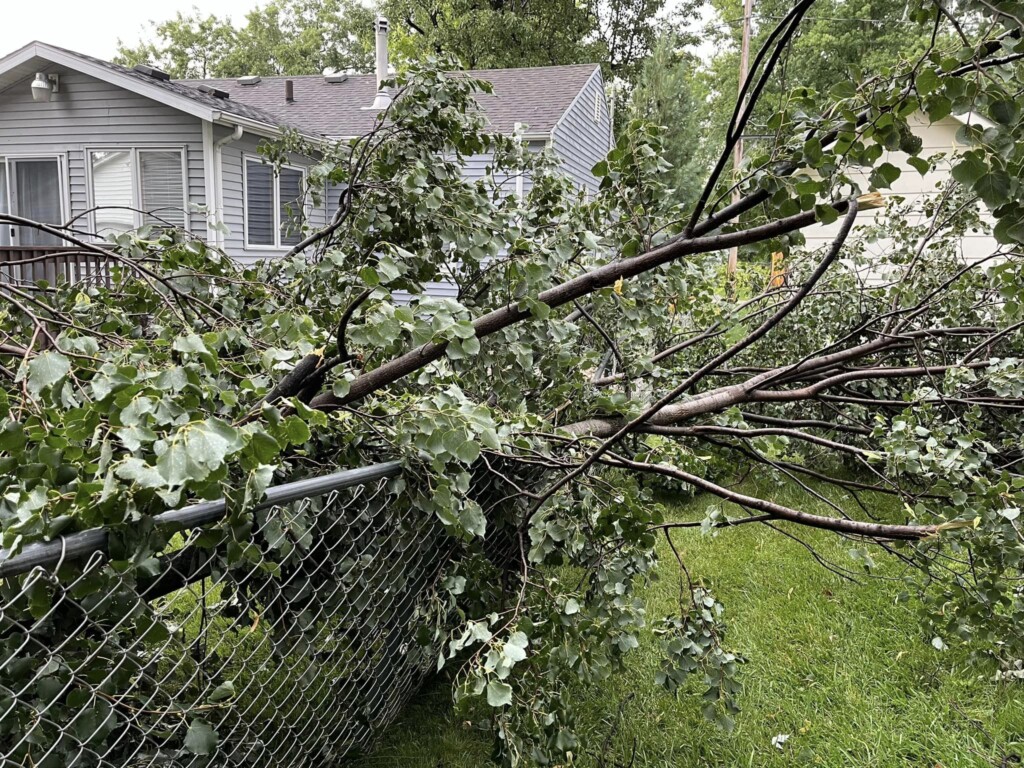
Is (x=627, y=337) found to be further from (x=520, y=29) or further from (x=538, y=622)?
(x=520, y=29)

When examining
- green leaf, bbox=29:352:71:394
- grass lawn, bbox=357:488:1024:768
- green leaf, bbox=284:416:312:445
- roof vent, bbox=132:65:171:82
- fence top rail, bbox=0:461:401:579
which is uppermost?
roof vent, bbox=132:65:171:82

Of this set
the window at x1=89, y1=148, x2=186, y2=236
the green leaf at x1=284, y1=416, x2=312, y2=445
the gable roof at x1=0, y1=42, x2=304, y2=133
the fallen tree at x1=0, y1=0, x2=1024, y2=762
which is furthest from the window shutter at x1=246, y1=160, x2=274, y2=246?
the green leaf at x1=284, y1=416, x2=312, y2=445

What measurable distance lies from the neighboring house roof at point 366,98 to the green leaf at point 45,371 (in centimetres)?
1294

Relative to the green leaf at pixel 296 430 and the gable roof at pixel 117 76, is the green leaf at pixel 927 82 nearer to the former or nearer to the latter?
the green leaf at pixel 296 430

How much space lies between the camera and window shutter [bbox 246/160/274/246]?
12.2m

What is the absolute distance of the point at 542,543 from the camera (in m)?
2.03

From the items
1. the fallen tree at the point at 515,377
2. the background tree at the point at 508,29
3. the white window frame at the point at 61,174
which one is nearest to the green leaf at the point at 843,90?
the fallen tree at the point at 515,377

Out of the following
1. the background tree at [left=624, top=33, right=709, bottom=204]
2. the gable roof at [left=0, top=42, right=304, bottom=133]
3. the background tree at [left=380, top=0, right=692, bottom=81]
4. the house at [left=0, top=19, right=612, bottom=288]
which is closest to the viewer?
the gable roof at [left=0, top=42, right=304, bottom=133]

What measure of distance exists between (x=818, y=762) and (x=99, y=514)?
2510mm

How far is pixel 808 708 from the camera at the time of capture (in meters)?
2.80

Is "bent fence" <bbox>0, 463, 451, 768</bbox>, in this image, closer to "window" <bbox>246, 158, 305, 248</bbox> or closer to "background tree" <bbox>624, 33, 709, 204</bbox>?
"window" <bbox>246, 158, 305, 248</bbox>

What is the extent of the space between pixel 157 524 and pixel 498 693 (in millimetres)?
791

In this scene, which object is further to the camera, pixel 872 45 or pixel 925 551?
pixel 872 45

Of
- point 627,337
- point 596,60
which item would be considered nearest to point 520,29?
point 596,60
